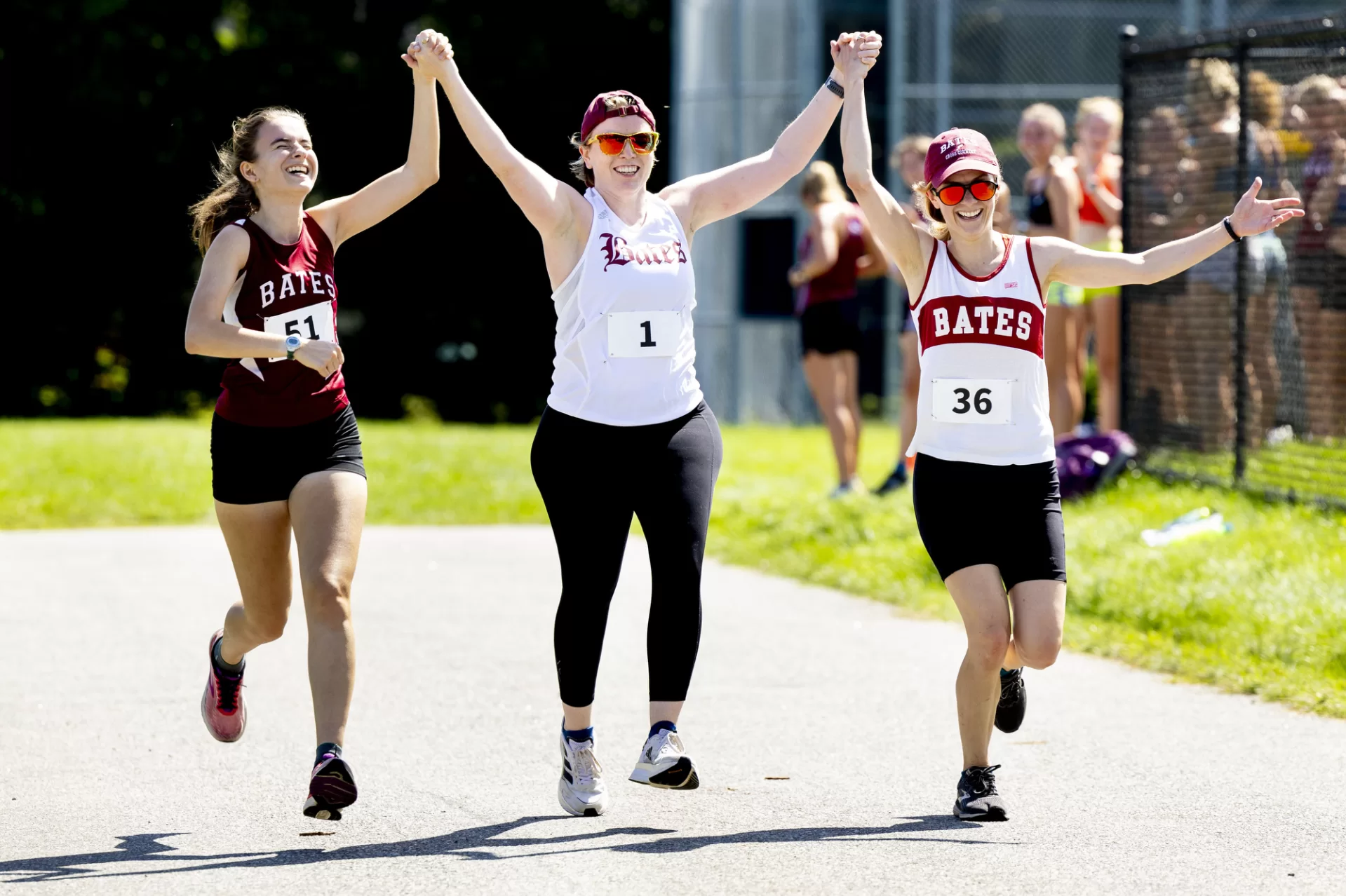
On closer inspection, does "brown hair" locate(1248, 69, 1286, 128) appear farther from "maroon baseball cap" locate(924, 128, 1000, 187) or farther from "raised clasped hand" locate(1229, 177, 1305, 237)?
"maroon baseball cap" locate(924, 128, 1000, 187)

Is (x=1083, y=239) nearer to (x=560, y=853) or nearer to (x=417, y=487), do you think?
(x=417, y=487)

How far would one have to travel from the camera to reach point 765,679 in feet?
25.4

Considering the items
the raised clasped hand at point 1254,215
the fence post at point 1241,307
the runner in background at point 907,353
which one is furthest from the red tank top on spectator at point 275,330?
the fence post at point 1241,307

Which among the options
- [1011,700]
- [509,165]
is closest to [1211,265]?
[1011,700]

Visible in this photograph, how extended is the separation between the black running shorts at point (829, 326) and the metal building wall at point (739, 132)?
1043 cm

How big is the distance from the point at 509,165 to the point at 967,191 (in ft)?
4.31

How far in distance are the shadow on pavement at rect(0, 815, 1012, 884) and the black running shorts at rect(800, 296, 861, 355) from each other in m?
7.52

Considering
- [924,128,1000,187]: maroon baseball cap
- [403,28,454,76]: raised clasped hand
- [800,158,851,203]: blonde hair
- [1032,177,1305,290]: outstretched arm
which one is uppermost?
[403,28,454,76]: raised clasped hand

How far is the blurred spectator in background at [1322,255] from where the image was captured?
10.3 metres

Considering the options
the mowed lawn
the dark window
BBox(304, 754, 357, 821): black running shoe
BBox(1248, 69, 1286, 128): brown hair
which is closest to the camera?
BBox(304, 754, 357, 821): black running shoe

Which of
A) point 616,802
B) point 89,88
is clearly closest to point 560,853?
point 616,802

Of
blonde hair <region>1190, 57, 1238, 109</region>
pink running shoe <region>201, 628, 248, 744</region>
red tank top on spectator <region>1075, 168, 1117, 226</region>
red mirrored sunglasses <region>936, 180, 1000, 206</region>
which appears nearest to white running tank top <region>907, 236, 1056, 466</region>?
red mirrored sunglasses <region>936, 180, 1000, 206</region>

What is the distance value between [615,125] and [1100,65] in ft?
62.1

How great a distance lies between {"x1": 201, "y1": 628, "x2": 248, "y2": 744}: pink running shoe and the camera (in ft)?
20.2
